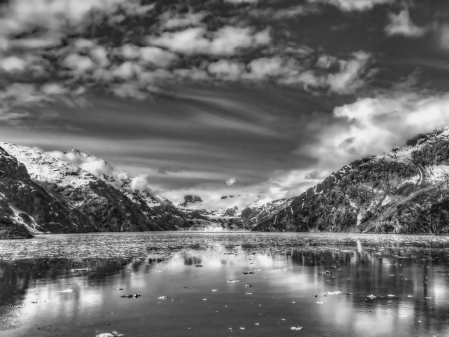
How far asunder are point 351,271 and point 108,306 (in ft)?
112

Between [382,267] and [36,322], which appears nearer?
[36,322]

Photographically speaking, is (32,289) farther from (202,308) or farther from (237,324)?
(237,324)

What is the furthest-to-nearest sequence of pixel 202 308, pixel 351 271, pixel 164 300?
pixel 351 271 → pixel 164 300 → pixel 202 308

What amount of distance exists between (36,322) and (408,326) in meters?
25.7

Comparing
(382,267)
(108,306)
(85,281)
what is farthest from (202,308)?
(382,267)

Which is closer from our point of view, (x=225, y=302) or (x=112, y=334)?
(x=112, y=334)

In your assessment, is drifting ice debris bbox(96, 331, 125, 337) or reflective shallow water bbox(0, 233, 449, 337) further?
reflective shallow water bbox(0, 233, 449, 337)

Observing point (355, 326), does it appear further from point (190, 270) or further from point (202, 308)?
point (190, 270)

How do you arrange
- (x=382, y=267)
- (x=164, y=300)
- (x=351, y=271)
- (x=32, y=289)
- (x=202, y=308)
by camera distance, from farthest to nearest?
(x=382, y=267)
(x=351, y=271)
(x=32, y=289)
(x=164, y=300)
(x=202, y=308)

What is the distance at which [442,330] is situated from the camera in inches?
947

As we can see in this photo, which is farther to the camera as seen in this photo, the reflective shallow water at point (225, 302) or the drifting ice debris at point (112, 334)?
the reflective shallow water at point (225, 302)

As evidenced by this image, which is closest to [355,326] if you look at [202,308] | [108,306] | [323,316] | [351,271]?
[323,316]

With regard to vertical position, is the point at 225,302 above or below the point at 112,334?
above

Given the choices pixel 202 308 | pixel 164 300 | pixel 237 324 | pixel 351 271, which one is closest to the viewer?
pixel 237 324
